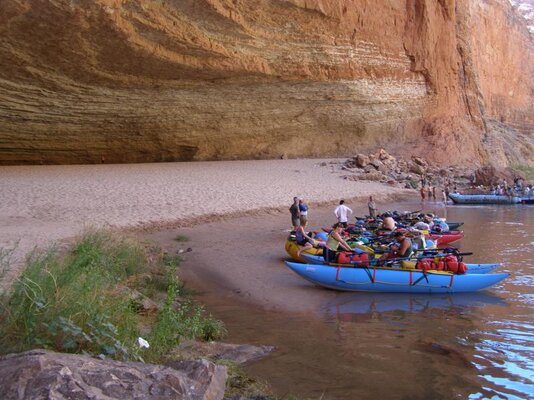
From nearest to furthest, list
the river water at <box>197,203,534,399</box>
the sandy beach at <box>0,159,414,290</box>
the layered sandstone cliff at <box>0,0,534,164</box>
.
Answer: the river water at <box>197,203,534,399</box> < the sandy beach at <box>0,159,414,290</box> < the layered sandstone cliff at <box>0,0,534,164</box>

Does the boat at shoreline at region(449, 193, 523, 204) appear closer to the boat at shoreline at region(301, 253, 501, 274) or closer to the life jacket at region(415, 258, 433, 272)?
the boat at shoreline at region(301, 253, 501, 274)

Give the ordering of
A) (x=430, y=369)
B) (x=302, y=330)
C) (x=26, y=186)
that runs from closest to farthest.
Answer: (x=430, y=369) → (x=302, y=330) → (x=26, y=186)

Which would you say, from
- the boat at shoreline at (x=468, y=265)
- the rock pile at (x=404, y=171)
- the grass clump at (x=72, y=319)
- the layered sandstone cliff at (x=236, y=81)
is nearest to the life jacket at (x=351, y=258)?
the boat at shoreline at (x=468, y=265)

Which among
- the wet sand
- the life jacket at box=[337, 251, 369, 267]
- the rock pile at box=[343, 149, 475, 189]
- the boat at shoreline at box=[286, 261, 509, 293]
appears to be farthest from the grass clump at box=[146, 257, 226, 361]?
the rock pile at box=[343, 149, 475, 189]

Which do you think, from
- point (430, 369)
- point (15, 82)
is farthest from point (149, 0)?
point (430, 369)

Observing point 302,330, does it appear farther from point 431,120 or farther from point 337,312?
point 431,120

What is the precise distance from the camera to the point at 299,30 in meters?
25.6

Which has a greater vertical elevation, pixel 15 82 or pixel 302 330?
pixel 15 82

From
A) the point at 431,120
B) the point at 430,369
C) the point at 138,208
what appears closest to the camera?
the point at 430,369

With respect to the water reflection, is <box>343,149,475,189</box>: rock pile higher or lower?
higher

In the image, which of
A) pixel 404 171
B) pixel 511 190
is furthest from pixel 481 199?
pixel 404 171

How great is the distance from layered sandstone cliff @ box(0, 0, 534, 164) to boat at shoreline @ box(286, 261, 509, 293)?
41.8ft

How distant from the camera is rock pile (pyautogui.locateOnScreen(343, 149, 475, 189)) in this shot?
2580 cm

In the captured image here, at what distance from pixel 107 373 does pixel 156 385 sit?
318mm
